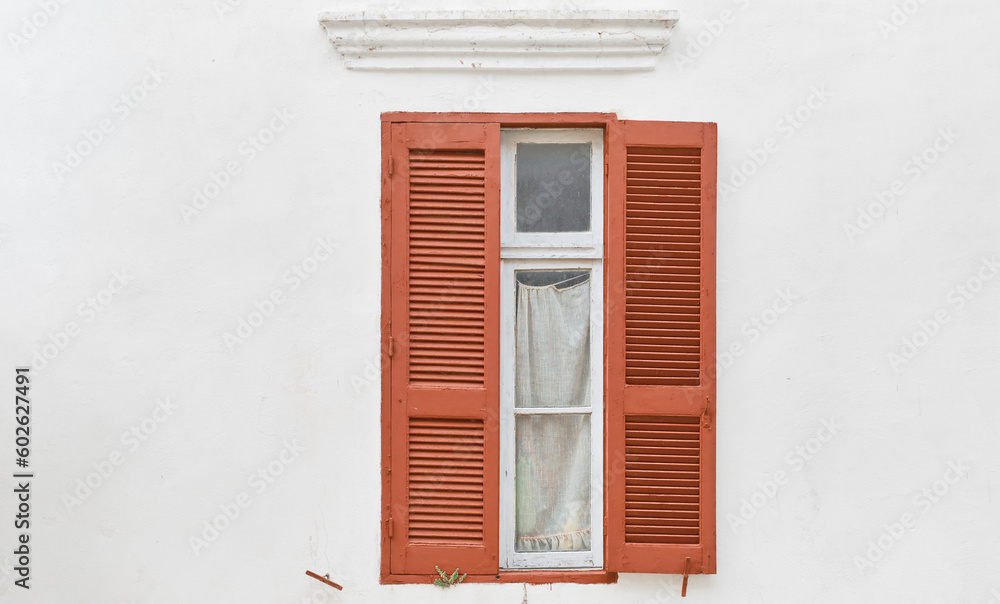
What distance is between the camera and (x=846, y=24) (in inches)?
115

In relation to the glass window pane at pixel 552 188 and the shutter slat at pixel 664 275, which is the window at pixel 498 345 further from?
the glass window pane at pixel 552 188

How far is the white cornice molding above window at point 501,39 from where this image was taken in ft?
9.36

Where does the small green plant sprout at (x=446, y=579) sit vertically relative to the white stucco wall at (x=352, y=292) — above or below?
below

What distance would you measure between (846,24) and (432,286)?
1973 mm

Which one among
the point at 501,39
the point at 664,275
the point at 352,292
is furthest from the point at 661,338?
the point at 501,39

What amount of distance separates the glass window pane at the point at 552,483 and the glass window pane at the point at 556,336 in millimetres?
101

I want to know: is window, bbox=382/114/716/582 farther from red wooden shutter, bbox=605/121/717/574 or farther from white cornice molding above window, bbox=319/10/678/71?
white cornice molding above window, bbox=319/10/678/71

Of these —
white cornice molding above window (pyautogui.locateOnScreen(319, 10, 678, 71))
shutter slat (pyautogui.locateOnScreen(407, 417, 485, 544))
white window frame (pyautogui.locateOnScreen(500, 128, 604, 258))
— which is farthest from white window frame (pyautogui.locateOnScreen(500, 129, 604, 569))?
white cornice molding above window (pyautogui.locateOnScreen(319, 10, 678, 71))

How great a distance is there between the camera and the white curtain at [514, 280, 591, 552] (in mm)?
2963

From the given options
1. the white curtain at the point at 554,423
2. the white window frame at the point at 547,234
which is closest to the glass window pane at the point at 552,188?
the white window frame at the point at 547,234

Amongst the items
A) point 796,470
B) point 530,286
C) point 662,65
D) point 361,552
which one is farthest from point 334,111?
point 796,470

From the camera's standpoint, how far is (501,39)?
287cm

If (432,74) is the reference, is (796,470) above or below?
below

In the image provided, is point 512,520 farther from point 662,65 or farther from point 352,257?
point 662,65
